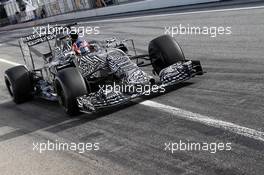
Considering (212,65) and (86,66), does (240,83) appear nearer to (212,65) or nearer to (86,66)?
(212,65)

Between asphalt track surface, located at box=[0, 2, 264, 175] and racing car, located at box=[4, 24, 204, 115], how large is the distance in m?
0.26

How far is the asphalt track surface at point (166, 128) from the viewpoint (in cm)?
562

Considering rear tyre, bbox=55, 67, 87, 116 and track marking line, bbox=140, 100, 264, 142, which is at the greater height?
rear tyre, bbox=55, 67, 87, 116

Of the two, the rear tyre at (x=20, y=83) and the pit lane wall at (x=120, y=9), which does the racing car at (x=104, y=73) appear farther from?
the pit lane wall at (x=120, y=9)

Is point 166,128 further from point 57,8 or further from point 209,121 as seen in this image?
point 57,8

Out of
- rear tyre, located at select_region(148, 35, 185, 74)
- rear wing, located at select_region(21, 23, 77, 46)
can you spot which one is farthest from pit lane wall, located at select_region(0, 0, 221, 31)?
rear tyre, located at select_region(148, 35, 185, 74)

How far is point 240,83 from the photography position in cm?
824

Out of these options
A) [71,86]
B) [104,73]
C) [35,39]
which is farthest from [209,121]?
[35,39]

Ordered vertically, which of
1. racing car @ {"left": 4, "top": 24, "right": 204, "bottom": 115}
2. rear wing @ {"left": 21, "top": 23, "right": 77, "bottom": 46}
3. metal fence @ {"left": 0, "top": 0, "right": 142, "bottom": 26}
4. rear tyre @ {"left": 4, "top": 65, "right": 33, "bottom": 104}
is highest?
rear wing @ {"left": 21, "top": 23, "right": 77, "bottom": 46}

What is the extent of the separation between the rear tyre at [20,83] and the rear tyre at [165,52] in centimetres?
326

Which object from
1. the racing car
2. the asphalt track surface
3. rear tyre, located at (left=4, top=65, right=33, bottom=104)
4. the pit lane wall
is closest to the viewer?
the asphalt track surface

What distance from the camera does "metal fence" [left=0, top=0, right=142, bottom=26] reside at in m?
37.9

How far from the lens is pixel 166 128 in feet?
22.6

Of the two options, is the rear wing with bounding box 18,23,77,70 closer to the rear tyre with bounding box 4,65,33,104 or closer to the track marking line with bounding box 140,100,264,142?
the rear tyre with bounding box 4,65,33,104
